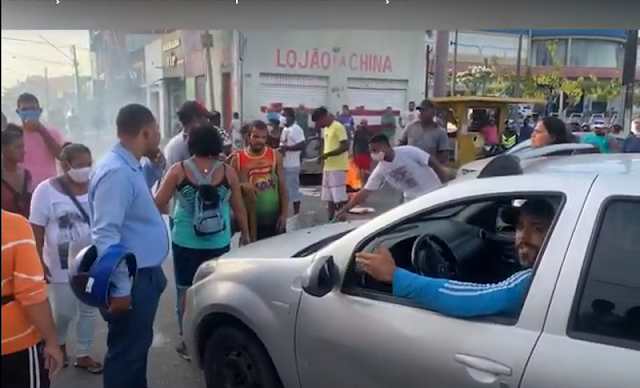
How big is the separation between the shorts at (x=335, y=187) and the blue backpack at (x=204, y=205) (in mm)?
4078

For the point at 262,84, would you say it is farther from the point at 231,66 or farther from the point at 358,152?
the point at 358,152

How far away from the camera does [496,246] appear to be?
291cm

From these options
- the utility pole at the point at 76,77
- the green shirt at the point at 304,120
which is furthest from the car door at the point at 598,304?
the green shirt at the point at 304,120

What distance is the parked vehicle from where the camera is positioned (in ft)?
6.32

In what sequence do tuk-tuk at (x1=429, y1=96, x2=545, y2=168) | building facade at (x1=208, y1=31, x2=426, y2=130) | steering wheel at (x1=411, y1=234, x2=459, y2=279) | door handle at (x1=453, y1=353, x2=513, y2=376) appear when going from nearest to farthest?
door handle at (x1=453, y1=353, x2=513, y2=376)
steering wheel at (x1=411, y1=234, x2=459, y2=279)
tuk-tuk at (x1=429, y1=96, x2=545, y2=168)
building facade at (x1=208, y1=31, x2=426, y2=130)

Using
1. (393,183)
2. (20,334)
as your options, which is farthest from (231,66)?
(20,334)

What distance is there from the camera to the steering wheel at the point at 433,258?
8.46ft

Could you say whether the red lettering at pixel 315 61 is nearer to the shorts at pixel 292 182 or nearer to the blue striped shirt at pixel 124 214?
the shorts at pixel 292 182

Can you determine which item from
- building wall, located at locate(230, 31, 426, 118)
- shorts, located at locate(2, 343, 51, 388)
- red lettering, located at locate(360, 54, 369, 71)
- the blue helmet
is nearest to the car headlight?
the blue helmet

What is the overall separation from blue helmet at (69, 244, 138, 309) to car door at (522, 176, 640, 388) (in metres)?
1.69

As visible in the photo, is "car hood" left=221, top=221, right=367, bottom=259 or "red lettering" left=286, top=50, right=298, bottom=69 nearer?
"car hood" left=221, top=221, right=367, bottom=259

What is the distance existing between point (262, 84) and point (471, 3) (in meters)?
9.69

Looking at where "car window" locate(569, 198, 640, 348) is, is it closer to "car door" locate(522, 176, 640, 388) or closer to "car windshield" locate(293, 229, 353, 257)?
"car door" locate(522, 176, 640, 388)

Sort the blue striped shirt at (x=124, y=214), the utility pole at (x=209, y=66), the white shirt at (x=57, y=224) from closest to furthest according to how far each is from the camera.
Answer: the blue striped shirt at (x=124, y=214) < the white shirt at (x=57, y=224) < the utility pole at (x=209, y=66)
